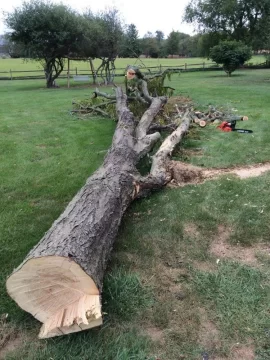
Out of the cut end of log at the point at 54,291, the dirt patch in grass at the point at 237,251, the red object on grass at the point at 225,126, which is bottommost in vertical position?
the dirt patch in grass at the point at 237,251

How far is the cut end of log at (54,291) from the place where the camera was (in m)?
2.23

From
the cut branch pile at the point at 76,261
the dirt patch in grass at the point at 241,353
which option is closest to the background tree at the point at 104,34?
the cut branch pile at the point at 76,261

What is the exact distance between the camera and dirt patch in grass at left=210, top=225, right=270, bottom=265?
9.98 ft

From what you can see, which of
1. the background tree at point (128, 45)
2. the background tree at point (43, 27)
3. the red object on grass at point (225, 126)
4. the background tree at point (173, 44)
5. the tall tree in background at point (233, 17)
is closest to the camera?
the red object on grass at point (225, 126)

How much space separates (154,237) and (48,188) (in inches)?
71.6

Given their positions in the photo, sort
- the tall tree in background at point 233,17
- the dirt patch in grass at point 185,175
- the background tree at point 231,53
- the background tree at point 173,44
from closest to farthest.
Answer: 1. the dirt patch in grass at point 185,175
2. the background tree at point 231,53
3. the tall tree in background at point 233,17
4. the background tree at point 173,44

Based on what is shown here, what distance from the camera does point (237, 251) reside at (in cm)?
316

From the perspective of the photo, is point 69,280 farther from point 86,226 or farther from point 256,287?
point 256,287

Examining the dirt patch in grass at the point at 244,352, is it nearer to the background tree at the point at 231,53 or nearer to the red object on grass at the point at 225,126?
the red object on grass at the point at 225,126

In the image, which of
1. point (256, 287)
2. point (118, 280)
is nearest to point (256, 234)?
point (256, 287)

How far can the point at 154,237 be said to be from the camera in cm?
341

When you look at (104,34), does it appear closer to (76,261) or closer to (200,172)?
(200,172)

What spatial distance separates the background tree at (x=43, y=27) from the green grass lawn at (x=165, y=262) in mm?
12081

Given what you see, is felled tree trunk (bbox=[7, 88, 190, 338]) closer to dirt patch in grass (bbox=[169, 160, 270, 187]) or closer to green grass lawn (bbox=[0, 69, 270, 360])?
green grass lawn (bbox=[0, 69, 270, 360])
